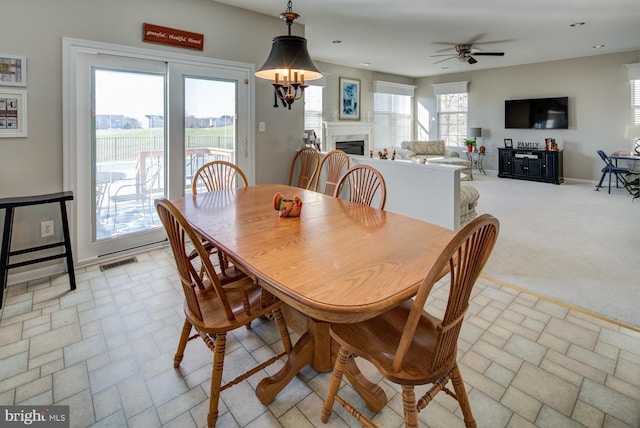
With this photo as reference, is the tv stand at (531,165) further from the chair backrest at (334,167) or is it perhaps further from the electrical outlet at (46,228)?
the electrical outlet at (46,228)

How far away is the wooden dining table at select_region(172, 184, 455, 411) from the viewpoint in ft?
3.53

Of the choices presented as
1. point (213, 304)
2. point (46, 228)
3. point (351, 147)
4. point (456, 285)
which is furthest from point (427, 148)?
point (456, 285)

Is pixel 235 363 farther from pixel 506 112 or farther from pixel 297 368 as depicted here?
pixel 506 112

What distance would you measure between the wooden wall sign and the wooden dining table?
198 centimetres

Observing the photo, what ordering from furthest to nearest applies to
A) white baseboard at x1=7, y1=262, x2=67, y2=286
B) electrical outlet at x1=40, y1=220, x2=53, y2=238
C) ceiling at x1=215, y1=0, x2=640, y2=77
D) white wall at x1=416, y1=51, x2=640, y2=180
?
1. white wall at x1=416, y1=51, x2=640, y2=180
2. ceiling at x1=215, y1=0, x2=640, y2=77
3. electrical outlet at x1=40, y1=220, x2=53, y2=238
4. white baseboard at x1=7, y1=262, x2=67, y2=286

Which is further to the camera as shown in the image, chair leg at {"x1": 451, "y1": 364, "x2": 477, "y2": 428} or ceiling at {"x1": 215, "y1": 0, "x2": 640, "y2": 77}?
ceiling at {"x1": 215, "y1": 0, "x2": 640, "y2": 77}

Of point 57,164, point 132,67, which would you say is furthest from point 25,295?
point 132,67

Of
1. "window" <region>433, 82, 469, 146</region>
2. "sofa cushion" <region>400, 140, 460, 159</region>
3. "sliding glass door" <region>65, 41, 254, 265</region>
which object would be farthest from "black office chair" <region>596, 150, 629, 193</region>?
"sliding glass door" <region>65, 41, 254, 265</region>

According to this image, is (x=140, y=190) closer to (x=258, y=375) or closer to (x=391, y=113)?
(x=258, y=375)

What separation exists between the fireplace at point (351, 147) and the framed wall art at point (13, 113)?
5.83 metres

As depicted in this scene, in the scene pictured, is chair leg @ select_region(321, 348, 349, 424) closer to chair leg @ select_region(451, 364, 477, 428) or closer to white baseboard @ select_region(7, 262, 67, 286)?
chair leg @ select_region(451, 364, 477, 428)

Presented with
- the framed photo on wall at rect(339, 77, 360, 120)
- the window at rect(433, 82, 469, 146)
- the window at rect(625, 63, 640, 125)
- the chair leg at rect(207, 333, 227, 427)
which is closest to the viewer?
the chair leg at rect(207, 333, 227, 427)

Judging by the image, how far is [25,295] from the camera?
260 centimetres

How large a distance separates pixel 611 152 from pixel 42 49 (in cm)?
916
